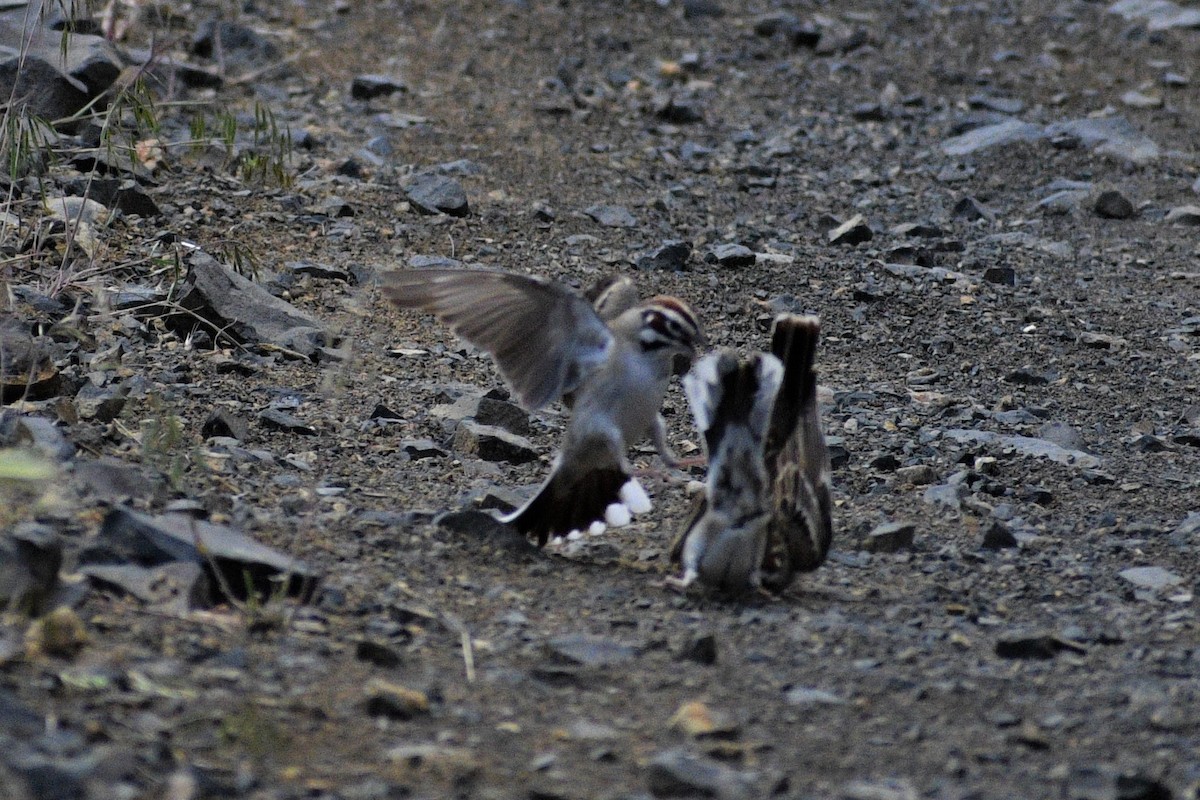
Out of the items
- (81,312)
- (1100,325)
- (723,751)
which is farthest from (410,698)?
(1100,325)

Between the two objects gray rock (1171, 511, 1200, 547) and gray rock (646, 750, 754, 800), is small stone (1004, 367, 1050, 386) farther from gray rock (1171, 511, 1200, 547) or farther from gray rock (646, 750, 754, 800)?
gray rock (646, 750, 754, 800)

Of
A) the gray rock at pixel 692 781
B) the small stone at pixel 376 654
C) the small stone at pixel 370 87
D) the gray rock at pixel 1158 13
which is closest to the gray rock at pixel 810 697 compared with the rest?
the gray rock at pixel 692 781

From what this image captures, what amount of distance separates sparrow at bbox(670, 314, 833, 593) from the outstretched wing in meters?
0.65

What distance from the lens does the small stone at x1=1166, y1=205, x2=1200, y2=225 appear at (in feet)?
38.1

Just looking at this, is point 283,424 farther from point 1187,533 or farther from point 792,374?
Result: point 1187,533

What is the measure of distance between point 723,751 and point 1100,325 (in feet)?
19.9

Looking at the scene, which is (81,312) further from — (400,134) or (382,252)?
(400,134)

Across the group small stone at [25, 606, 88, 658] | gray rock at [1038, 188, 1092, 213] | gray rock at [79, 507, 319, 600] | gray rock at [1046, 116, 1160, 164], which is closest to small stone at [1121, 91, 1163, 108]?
gray rock at [1046, 116, 1160, 164]

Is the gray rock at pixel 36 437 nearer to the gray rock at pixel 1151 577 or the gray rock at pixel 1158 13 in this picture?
the gray rock at pixel 1151 577

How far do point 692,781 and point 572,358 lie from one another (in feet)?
8.15

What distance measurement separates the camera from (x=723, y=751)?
412 centimetres

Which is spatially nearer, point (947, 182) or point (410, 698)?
point (410, 698)

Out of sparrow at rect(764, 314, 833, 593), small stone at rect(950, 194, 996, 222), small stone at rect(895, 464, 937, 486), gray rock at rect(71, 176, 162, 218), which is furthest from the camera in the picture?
small stone at rect(950, 194, 996, 222)

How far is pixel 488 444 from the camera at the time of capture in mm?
6938
